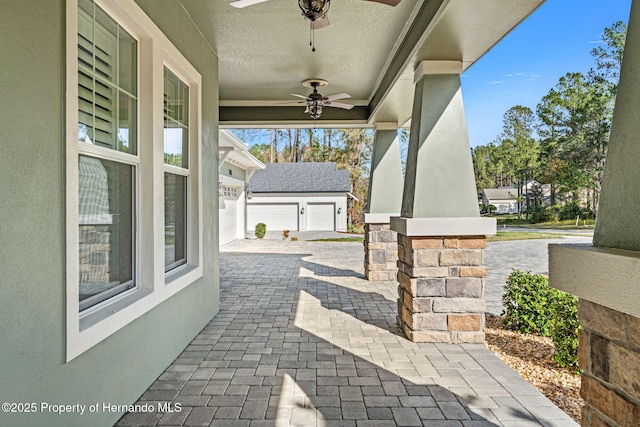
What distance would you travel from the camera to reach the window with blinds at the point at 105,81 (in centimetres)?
238

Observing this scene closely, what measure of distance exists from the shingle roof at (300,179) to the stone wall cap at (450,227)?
1869 cm

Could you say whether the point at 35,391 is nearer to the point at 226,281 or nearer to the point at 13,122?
the point at 13,122

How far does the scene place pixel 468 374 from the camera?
3213 millimetres

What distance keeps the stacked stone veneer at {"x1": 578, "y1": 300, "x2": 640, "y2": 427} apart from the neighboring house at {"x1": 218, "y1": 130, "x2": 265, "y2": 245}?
10.2m

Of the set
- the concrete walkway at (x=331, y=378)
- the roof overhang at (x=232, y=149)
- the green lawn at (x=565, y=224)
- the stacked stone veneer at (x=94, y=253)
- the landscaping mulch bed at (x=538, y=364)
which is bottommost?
the landscaping mulch bed at (x=538, y=364)

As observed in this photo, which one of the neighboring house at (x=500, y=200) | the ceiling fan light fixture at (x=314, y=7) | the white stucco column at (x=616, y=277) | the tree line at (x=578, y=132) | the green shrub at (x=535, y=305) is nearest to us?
the white stucco column at (x=616, y=277)

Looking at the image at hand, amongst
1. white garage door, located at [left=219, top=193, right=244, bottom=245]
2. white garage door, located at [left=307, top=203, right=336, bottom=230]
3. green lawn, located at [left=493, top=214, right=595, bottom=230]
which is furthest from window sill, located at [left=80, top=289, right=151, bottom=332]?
green lawn, located at [left=493, top=214, right=595, bottom=230]

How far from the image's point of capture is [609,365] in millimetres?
1337

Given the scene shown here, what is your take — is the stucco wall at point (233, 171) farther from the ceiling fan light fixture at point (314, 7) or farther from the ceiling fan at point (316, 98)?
the ceiling fan light fixture at point (314, 7)

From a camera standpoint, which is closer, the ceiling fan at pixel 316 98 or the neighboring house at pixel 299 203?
the ceiling fan at pixel 316 98

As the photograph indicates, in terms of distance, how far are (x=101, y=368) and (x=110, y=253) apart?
78 cm

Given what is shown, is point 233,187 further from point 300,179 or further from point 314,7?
point 314,7

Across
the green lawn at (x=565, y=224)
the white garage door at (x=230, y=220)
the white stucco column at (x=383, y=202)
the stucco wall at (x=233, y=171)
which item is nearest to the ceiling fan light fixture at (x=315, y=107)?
the white stucco column at (x=383, y=202)

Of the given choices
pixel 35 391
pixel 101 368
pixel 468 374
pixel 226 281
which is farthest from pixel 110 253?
pixel 226 281
